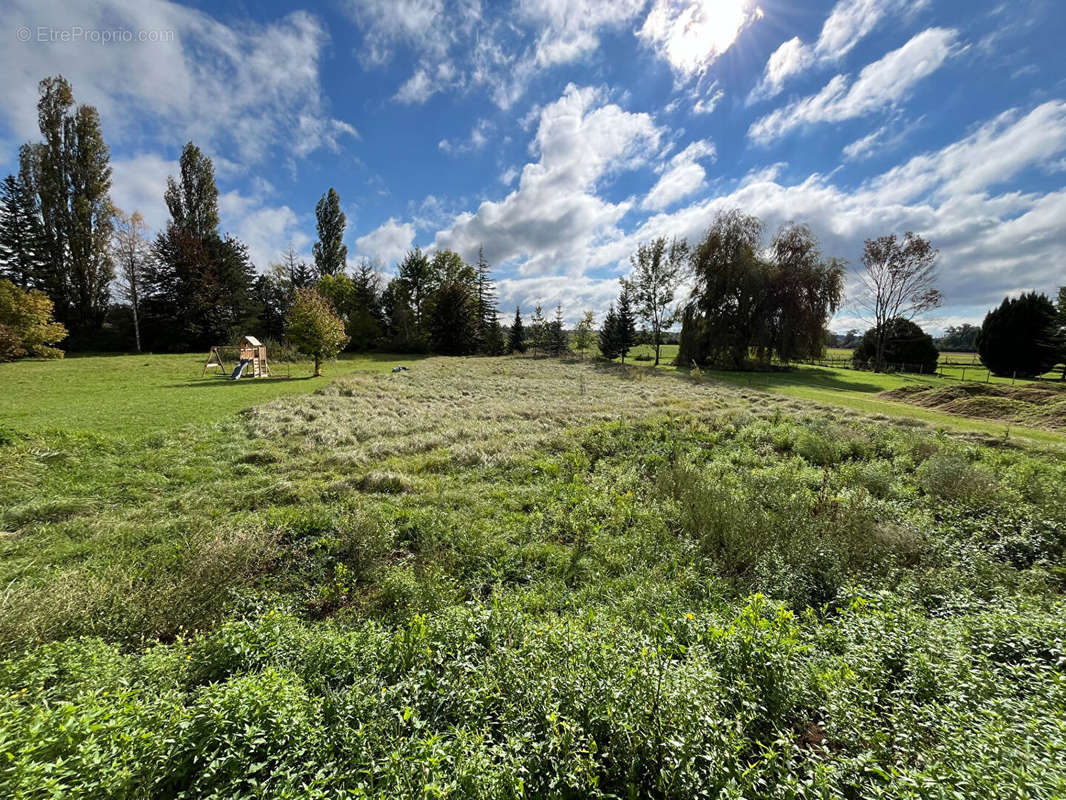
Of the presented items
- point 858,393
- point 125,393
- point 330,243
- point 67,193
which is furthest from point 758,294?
point 67,193

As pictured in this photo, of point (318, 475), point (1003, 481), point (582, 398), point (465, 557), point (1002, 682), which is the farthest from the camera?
point (582, 398)

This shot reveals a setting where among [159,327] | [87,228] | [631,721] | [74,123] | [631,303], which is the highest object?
[74,123]

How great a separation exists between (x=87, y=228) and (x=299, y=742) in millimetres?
47783

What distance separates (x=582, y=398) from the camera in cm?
1881

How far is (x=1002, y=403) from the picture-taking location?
1447cm

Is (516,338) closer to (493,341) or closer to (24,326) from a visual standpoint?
(493,341)

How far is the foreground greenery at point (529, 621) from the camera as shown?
6.84 feet

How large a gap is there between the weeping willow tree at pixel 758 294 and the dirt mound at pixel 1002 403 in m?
12.0

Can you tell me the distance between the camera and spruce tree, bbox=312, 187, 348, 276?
45656 mm

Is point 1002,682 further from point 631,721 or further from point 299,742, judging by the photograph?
point 299,742

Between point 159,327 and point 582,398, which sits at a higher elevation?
point 159,327

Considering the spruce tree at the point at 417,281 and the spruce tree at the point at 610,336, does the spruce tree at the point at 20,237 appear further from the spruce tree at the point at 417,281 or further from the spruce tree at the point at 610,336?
the spruce tree at the point at 610,336

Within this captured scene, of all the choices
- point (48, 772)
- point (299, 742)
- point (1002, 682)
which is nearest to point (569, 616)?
point (299, 742)

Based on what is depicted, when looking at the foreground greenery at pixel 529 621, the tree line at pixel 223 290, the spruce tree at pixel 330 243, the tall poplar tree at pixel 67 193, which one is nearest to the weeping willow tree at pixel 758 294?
the tree line at pixel 223 290
